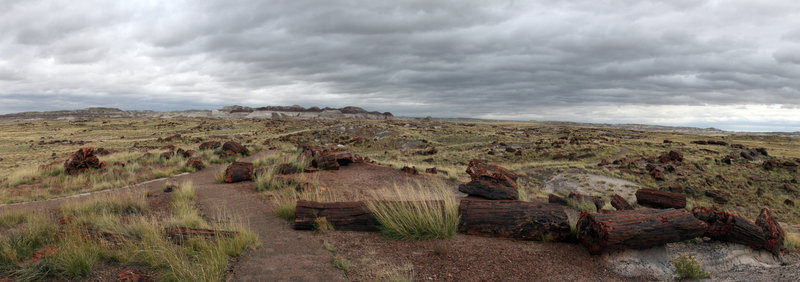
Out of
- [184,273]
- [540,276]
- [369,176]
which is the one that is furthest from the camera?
[369,176]

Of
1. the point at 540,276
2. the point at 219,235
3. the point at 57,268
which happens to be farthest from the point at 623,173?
the point at 57,268

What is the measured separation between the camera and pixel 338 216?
23.3ft

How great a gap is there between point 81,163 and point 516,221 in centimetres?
1806

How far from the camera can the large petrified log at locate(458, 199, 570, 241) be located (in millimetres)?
6613

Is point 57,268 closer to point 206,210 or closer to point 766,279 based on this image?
point 206,210

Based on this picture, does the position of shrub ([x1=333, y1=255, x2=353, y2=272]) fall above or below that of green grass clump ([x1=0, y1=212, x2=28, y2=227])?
above

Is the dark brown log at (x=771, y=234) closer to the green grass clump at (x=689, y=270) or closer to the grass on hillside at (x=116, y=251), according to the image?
the green grass clump at (x=689, y=270)

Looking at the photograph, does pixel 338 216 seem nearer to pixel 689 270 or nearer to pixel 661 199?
pixel 689 270

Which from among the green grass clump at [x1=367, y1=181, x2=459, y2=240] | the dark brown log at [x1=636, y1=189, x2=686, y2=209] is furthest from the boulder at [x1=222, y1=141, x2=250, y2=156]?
the dark brown log at [x1=636, y1=189, x2=686, y2=209]

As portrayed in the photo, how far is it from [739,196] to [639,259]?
1694 centimetres

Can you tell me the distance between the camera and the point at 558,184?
18719mm

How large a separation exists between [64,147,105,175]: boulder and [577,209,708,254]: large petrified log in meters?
19.0

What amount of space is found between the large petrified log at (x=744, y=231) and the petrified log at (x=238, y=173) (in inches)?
507

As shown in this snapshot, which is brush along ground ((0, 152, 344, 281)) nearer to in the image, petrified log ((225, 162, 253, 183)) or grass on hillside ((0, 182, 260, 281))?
grass on hillside ((0, 182, 260, 281))
